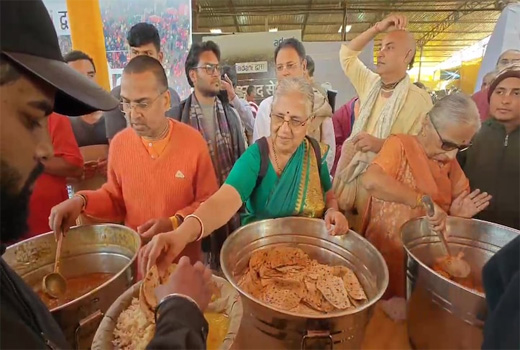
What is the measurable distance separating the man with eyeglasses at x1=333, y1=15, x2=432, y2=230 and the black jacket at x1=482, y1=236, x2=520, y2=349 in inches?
37.5

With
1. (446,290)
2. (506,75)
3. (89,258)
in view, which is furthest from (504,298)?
(506,75)

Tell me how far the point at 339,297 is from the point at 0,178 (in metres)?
0.78

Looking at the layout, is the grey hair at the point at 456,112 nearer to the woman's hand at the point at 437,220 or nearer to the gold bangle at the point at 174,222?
the woman's hand at the point at 437,220

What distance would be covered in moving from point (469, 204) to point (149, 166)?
46.1 inches

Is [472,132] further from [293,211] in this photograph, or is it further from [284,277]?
[284,277]

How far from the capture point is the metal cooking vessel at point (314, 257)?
0.70 meters

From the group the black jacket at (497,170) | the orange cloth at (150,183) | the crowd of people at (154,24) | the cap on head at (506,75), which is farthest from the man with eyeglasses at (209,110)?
the cap on head at (506,75)

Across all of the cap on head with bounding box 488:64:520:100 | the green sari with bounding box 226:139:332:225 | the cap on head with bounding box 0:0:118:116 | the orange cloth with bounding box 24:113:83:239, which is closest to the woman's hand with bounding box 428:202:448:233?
the green sari with bounding box 226:139:332:225

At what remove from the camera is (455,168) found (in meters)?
1.33

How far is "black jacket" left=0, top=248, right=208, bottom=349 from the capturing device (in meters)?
0.43

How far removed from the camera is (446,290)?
78 cm

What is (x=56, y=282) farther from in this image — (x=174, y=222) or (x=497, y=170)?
(x=497, y=170)

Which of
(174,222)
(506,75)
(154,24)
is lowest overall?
(174,222)

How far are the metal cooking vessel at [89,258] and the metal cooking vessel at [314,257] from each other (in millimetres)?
263
